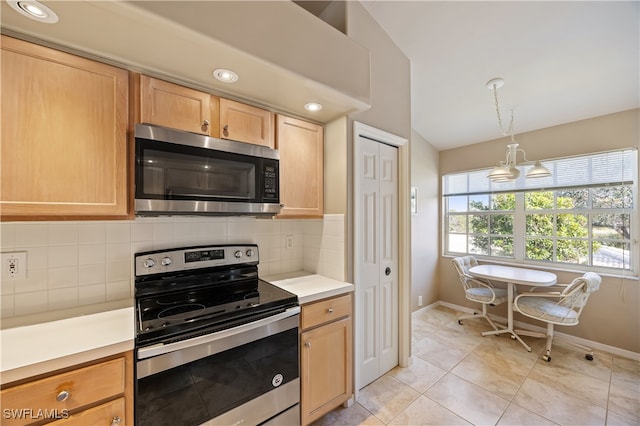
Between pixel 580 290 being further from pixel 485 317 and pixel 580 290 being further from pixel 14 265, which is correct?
pixel 14 265

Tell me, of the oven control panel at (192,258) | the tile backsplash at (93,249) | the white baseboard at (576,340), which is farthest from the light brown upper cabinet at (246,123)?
the white baseboard at (576,340)

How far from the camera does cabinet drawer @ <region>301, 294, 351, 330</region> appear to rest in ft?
5.16

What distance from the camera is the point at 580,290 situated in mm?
2430

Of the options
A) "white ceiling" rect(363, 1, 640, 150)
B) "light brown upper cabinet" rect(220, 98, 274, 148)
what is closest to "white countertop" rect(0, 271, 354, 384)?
"light brown upper cabinet" rect(220, 98, 274, 148)

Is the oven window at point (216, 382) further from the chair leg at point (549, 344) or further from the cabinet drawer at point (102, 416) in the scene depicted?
the chair leg at point (549, 344)

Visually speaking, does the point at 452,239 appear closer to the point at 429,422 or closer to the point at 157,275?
the point at 429,422

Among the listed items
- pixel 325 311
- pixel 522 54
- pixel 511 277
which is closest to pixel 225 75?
pixel 325 311

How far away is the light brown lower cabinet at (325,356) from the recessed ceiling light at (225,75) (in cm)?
141

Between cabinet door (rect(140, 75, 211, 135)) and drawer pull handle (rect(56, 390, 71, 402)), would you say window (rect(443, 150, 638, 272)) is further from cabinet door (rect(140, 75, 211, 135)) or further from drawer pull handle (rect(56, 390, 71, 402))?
drawer pull handle (rect(56, 390, 71, 402))

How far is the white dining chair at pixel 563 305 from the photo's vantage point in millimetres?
2426

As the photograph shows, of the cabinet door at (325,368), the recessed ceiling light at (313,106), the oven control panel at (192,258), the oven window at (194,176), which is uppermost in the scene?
the recessed ceiling light at (313,106)

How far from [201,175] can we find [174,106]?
1.29 feet

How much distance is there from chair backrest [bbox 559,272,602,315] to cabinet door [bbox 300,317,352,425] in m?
2.34

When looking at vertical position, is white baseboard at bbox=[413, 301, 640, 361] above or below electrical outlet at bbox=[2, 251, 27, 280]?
below
